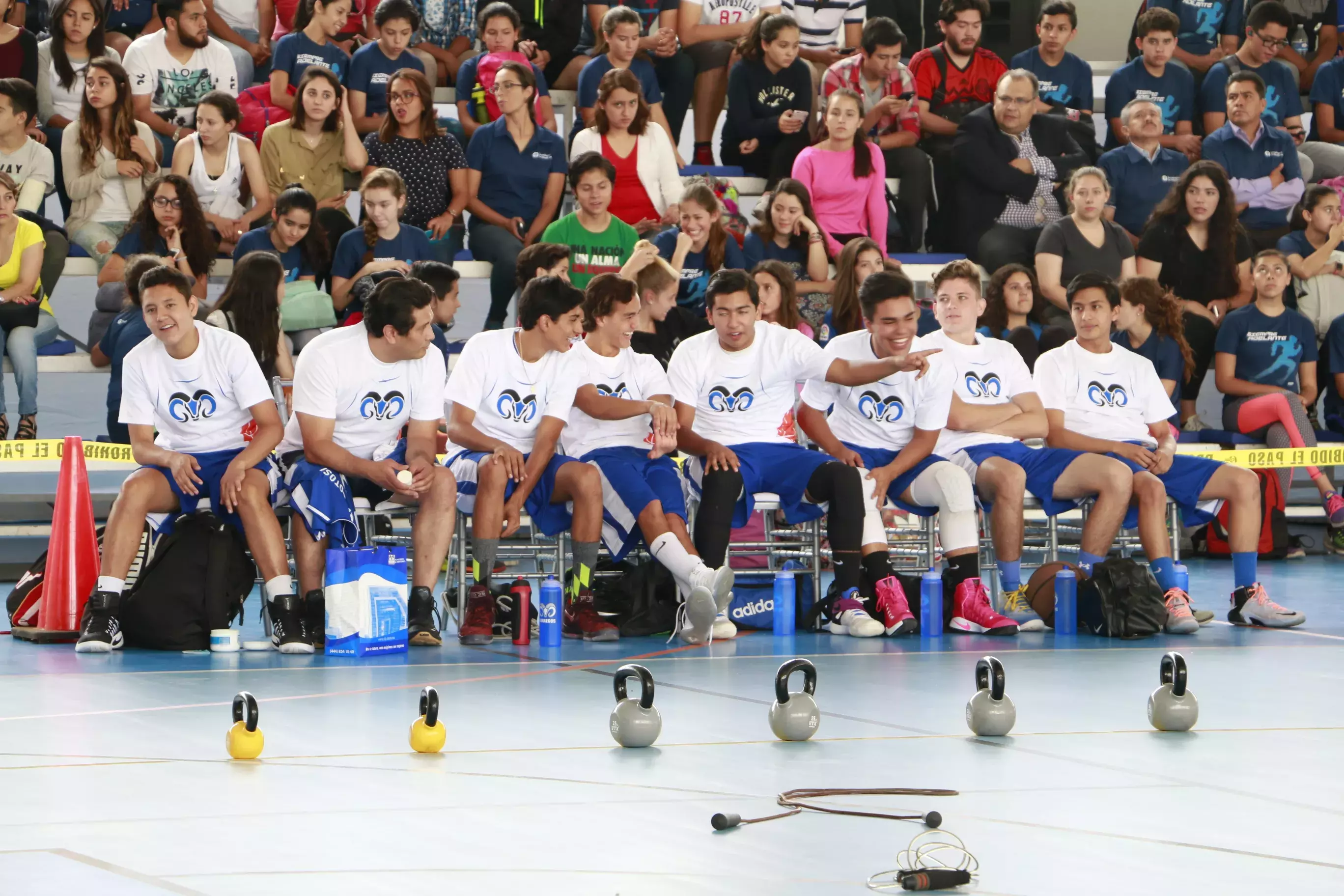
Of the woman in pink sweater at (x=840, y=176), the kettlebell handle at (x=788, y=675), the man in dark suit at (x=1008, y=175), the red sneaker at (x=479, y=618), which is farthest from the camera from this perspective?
the man in dark suit at (x=1008, y=175)

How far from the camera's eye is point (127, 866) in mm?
3170

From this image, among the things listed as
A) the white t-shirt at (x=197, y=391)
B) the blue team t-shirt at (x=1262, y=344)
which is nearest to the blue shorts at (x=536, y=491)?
the white t-shirt at (x=197, y=391)

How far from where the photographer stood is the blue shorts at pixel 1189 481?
7992 mm

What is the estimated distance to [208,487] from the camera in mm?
7031

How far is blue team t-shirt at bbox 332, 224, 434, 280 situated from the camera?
9.36 meters

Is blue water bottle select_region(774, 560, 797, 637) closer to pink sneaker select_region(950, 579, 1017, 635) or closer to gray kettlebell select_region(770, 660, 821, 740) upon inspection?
pink sneaker select_region(950, 579, 1017, 635)

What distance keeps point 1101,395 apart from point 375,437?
3.48m

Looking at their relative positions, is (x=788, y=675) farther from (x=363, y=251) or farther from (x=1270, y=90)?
(x=1270, y=90)

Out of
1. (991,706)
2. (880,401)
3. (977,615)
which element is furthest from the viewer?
(880,401)

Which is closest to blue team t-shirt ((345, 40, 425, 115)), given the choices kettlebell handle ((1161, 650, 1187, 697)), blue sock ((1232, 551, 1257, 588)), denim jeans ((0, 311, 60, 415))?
denim jeans ((0, 311, 60, 415))

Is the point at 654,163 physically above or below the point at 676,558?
above

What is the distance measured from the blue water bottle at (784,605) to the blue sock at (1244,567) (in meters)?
2.07

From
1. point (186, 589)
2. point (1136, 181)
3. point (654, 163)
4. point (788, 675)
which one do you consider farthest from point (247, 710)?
point (1136, 181)

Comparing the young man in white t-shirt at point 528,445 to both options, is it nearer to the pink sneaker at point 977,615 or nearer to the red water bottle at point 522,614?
the red water bottle at point 522,614
